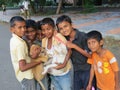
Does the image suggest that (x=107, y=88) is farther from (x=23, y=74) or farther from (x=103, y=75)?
(x=23, y=74)

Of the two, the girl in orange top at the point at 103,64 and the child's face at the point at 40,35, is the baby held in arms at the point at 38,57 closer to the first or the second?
the child's face at the point at 40,35

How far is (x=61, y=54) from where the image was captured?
3.52 meters

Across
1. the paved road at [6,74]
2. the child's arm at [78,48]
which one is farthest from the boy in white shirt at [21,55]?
the paved road at [6,74]

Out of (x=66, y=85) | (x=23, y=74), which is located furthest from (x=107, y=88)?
(x=23, y=74)

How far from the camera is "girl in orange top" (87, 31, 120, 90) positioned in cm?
347

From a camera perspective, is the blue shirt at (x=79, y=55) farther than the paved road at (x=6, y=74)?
No

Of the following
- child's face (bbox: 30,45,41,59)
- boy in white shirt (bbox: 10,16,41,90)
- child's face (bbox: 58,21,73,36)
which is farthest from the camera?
child's face (bbox: 58,21,73,36)

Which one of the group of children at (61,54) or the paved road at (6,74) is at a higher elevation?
the group of children at (61,54)

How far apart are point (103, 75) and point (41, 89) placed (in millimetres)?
711

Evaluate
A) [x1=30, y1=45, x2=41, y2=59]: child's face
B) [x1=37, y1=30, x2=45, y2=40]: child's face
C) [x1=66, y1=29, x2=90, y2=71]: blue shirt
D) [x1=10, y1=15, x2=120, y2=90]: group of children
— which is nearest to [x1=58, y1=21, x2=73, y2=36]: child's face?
[x1=10, y1=15, x2=120, y2=90]: group of children

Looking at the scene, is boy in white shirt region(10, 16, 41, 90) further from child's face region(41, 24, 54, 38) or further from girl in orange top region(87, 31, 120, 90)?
girl in orange top region(87, 31, 120, 90)

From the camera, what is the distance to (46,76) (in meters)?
3.65

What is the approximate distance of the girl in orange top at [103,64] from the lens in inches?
136

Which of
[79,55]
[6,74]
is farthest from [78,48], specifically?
[6,74]
